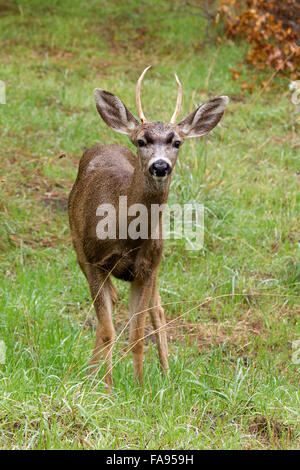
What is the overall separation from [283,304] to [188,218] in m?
1.36

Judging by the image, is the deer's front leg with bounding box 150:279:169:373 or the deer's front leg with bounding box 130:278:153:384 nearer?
the deer's front leg with bounding box 130:278:153:384

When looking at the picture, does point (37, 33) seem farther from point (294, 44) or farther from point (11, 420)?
point (11, 420)

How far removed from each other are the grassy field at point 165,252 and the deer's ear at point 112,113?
3.95 ft

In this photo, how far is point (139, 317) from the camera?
496cm

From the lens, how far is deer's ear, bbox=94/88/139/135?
504 centimetres

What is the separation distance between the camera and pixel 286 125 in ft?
30.9

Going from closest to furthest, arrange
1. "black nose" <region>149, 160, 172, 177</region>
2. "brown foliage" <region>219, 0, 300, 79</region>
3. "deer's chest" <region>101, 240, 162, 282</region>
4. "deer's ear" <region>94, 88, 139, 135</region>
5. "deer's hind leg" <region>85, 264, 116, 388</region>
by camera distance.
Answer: "black nose" <region>149, 160, 172, 177</region>, "deer's chest" <region>101, 240, 162, 282</region>, "deer's hind leg" <region>85, 264, 116, 388</region>, "deer's ear" <region>94, 88, 139, 135</region>, "brown foliage" <region>219, 0, 300, 79</region>

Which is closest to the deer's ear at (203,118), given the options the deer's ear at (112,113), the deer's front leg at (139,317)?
the deer's ear at (112,113)

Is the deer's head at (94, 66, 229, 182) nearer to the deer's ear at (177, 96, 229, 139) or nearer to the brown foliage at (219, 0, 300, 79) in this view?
the deer's ear at (177, 96, 229, 139)

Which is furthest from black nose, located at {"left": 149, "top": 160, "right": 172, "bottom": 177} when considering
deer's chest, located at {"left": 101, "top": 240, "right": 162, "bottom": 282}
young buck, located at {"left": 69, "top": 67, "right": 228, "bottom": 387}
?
deer's chest, located at {"left": 101, "top": 240, "right": 162, "bottom": 282}

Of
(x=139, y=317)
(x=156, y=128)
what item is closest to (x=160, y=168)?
(x=156, y=128)

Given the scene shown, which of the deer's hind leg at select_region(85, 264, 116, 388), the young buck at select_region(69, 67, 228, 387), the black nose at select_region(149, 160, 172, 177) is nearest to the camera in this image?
the black nose at select_region(149, 160, 172, 177)

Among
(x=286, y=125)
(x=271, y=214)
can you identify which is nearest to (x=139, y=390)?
(x=271, y=214)

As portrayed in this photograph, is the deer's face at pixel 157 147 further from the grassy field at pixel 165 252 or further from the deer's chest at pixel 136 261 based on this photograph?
the grassy field at pixel 165 252
